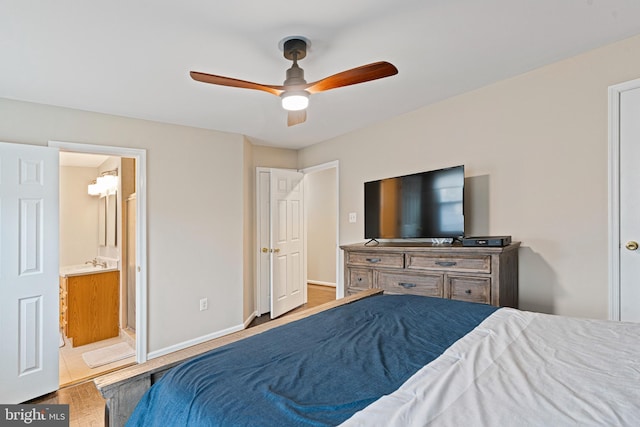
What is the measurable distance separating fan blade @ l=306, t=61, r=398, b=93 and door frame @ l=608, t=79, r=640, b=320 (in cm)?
182

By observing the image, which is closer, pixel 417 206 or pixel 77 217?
pixel 417 206

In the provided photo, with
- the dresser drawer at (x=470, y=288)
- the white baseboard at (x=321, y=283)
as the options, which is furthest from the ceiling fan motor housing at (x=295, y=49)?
the white baseboard at (x=321, y=283)

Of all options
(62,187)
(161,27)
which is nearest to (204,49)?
(161,27)

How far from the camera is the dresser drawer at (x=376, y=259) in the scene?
9.85 feet

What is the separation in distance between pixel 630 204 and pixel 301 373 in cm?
265

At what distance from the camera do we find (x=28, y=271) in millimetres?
2510

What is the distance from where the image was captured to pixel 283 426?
76cm

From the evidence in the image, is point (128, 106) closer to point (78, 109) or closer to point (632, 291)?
point (78, 109)

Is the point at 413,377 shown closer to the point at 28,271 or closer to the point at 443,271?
the point at 443,271

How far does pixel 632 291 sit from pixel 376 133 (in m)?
2.68

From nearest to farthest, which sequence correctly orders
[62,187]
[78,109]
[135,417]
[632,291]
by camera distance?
1. [135,417]
2. [632,291]
3. [78,109]
4. [62,187]

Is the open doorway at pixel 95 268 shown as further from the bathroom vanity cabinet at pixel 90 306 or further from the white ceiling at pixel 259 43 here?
the white ceiling at pixel 259 43

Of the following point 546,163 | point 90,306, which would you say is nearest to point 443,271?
point 546,163

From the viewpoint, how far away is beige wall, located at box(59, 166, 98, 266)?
4.92 m
